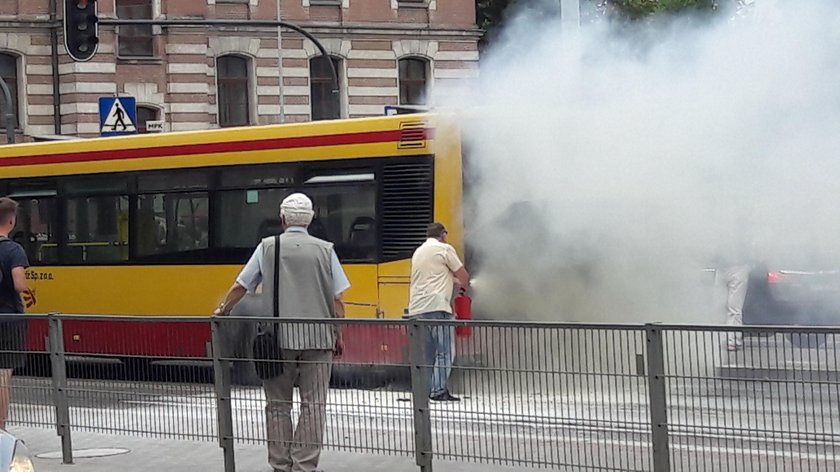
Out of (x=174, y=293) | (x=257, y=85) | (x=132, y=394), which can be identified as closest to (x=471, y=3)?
(x=257, y=85)

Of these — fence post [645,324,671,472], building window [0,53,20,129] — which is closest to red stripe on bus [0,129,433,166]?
fence post [645,324,671,472]

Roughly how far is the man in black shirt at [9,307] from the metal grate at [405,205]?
5.13m

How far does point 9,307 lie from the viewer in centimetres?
1114

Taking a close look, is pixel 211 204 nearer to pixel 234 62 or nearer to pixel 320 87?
pixel 234 62

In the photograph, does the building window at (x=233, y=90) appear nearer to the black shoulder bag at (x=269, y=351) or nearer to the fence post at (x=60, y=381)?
the fence post at (x=60, y=381)

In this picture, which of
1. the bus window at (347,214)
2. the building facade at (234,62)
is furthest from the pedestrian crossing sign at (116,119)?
the building facade at (234,62)

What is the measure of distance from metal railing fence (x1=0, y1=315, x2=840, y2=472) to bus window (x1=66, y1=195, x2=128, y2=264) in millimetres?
7538

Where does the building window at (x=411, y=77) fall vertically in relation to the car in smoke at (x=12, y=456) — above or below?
above

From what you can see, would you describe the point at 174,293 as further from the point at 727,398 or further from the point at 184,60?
the point at 184,60

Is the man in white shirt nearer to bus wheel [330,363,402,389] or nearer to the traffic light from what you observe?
bus wheel [330,363,402,389]

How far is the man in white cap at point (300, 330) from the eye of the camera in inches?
360

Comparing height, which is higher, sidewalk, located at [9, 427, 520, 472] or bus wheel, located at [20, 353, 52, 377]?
bus wheel, located at [20, 353, 52, 377]

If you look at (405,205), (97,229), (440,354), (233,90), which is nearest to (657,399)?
(440,354)

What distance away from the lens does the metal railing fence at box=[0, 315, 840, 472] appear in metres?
7.21
